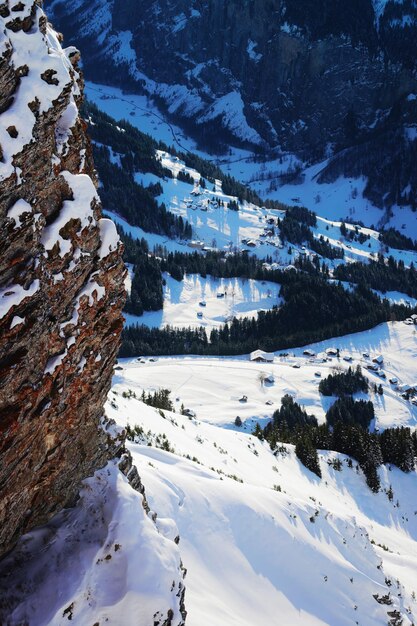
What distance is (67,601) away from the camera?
1293 cm

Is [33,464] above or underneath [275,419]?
above

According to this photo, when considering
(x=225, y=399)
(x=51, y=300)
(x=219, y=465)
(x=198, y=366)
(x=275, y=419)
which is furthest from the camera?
(x=198, y=366)

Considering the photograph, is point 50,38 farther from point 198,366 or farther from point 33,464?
point 198,366

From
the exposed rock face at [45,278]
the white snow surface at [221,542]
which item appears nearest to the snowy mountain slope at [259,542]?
the white snow surface at [221,542]

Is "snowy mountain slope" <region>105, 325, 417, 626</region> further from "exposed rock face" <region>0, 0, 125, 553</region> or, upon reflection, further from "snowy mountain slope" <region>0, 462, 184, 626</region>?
"exposed rock face" <region>0, 0, 125, 553</region>

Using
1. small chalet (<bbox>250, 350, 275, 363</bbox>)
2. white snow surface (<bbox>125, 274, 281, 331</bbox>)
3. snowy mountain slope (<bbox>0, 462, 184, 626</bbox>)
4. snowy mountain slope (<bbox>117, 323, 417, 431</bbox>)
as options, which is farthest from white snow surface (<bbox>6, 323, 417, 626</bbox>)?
white snow surface (<bbox>125, 274, 281, 331</bbox>)

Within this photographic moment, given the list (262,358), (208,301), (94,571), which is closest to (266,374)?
(262,358)

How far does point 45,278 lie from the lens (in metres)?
11.9

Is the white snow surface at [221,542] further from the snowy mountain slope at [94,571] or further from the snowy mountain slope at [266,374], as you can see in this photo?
the snowy mountain slope at [266,374]

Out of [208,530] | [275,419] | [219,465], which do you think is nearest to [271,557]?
[208,530]

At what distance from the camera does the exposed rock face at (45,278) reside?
10906mm

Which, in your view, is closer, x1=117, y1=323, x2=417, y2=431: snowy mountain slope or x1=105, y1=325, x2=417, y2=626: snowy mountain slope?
x1=105, y1=325, x2=417, y2=626: snowy mountain slope

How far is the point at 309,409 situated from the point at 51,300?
92.5 metres

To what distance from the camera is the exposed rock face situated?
10.9 metres
